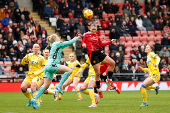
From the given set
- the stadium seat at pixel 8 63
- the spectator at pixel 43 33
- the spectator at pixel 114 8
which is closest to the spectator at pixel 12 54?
the stadium seat at pixel 8 63

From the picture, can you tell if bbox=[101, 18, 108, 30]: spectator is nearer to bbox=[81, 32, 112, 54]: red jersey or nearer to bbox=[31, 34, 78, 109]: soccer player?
bbox=[81, 32, 112, 54]: red jersey

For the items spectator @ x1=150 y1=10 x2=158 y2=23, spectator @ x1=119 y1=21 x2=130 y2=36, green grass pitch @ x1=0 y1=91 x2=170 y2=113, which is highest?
spectator @ x1=150 y1=10 x2=158 y2=23

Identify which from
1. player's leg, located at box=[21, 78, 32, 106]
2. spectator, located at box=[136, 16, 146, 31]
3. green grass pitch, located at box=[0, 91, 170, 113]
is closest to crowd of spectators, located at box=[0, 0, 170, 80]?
spectator, located at box=[136, 16, 146, 31]

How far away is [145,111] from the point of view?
9.22 metres

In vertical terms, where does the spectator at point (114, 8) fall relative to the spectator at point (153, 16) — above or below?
above

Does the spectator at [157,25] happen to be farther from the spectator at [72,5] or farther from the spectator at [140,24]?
the spectator at [72,5]

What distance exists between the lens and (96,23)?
2406cm

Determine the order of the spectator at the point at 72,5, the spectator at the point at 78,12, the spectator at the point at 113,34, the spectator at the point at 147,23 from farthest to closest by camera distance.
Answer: the spectator at the point at 147,23
the spectator at the point at 72,5
the spectator at the point at 78,12
the spectator at the point at 113,34

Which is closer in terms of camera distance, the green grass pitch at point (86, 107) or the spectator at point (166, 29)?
the green grass pitch at point (86, 107)

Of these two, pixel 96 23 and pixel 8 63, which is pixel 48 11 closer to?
pixel 96 23

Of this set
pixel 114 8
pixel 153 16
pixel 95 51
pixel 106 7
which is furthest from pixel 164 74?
pixel 95 51

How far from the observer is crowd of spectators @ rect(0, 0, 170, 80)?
20.9 metres

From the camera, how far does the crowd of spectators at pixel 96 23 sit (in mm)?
20875

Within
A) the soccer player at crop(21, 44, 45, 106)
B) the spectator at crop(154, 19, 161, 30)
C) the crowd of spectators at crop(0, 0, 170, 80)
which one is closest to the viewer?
the soccer player at crop(21, 44, 45, 106)
